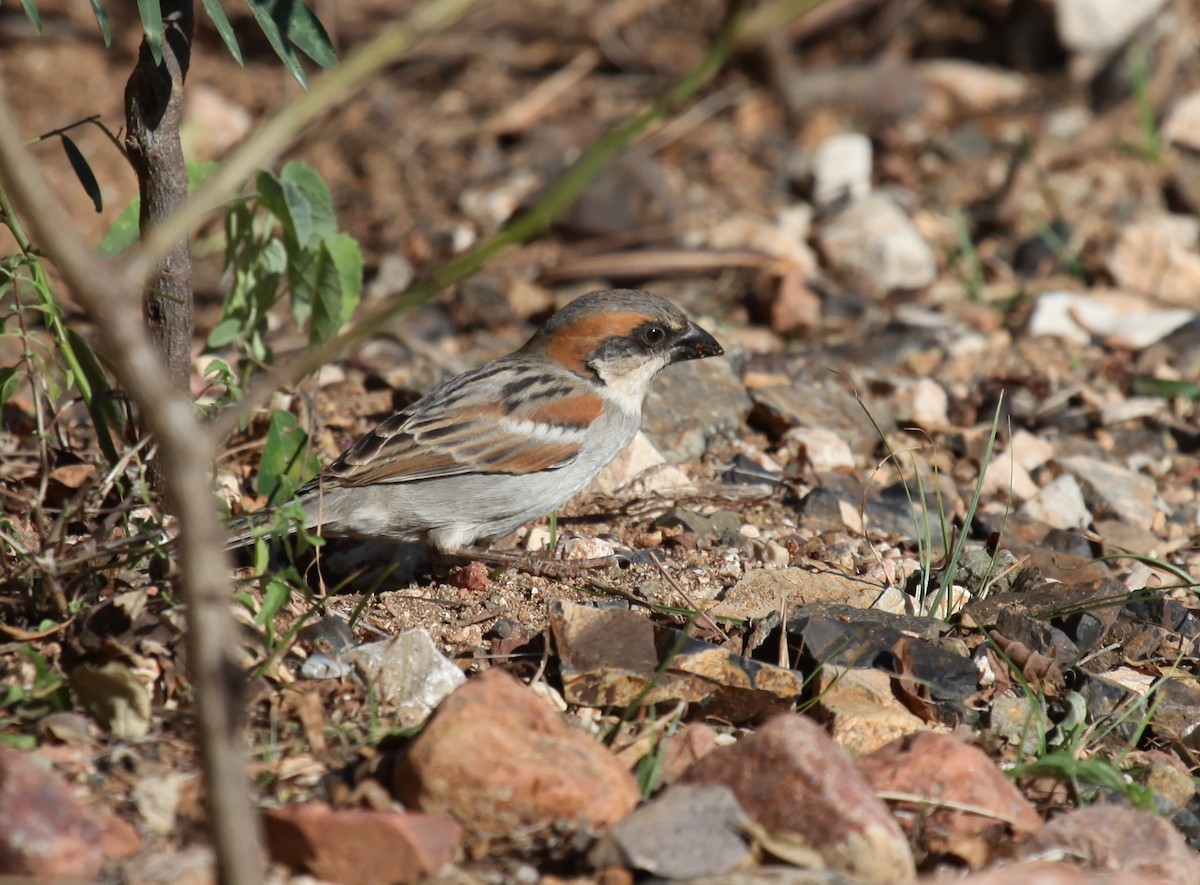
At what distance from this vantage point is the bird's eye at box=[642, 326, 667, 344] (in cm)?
557

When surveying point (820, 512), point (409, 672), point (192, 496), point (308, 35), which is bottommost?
point (820, 512)

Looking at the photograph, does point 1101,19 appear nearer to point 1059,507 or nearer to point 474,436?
point 1059,507

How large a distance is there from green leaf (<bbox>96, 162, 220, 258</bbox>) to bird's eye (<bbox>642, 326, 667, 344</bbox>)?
179cm

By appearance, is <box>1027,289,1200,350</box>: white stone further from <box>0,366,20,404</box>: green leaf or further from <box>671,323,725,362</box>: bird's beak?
<box>0,366,20,404</box>: green leaf

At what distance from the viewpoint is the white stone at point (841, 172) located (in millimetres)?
8508

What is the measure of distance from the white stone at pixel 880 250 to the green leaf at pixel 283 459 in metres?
3.97

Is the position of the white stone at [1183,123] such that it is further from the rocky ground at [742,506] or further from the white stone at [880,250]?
the white stone at [880,250]

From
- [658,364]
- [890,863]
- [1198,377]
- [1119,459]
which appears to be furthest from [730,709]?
[1198,377]

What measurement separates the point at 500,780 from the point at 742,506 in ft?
8.33

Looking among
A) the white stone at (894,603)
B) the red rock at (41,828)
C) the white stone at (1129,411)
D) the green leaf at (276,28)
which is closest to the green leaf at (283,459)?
the green leaf at (276,28)

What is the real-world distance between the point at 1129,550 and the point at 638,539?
6.41 ft

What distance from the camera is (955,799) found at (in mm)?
3309

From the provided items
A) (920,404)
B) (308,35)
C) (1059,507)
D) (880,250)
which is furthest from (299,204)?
(880,250)

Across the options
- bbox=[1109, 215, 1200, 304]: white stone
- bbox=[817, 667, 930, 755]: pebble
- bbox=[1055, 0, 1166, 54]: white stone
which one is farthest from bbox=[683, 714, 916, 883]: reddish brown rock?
bbox=[1055, 0, 1166, 54]: white stone
